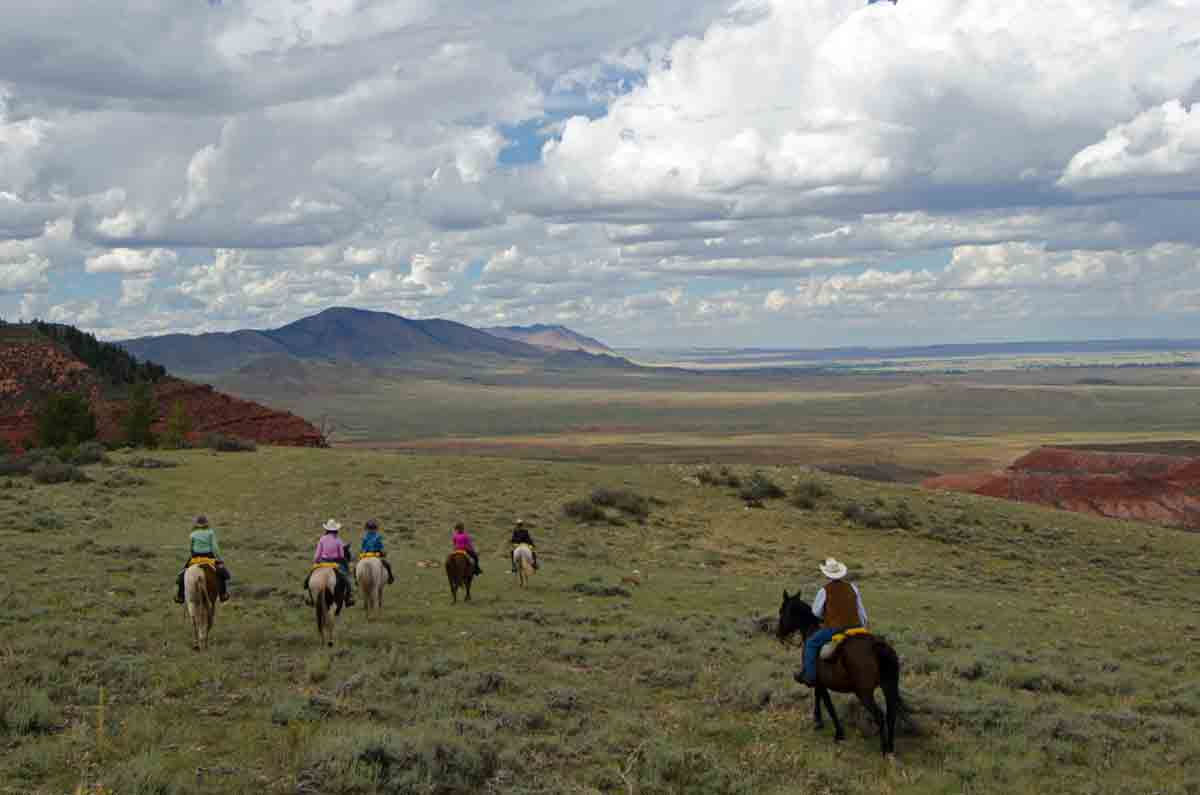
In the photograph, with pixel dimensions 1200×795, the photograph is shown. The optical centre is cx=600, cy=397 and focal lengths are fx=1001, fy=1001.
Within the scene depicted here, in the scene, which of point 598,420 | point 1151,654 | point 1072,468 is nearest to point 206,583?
point 1151,654

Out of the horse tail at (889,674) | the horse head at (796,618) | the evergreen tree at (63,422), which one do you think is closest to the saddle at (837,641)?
the horse tail at (889,674)

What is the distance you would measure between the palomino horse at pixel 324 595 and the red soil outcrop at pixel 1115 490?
61397 mm

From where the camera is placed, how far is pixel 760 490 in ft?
141

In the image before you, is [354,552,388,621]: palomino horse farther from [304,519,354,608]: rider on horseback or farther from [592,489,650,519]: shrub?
[592,489,650,519]: shrub

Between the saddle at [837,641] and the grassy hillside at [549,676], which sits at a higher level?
the saddle at [837,641]

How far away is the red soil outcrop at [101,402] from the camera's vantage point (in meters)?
73.5

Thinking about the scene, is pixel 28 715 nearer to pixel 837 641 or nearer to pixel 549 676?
pixel 549 676

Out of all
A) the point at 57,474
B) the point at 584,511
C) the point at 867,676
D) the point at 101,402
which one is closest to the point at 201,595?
the point at 867,676

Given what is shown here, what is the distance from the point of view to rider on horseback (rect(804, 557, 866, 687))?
11273 millimetres

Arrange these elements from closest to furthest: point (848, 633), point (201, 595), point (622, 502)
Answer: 1. point (848, 633)
2. point (201, 595)
3. point (622, 502)

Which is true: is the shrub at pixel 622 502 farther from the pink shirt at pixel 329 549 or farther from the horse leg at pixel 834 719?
the horse leg at pixel 834 719

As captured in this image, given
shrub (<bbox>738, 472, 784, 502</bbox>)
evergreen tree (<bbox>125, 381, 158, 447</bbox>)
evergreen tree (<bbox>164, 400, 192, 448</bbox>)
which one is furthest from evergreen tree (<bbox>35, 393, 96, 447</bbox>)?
shrub (<bbox>738, 472, 784, 502</bbox>)

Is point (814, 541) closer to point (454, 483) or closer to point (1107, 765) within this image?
point (454, 483)

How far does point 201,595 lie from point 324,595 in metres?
1.72
